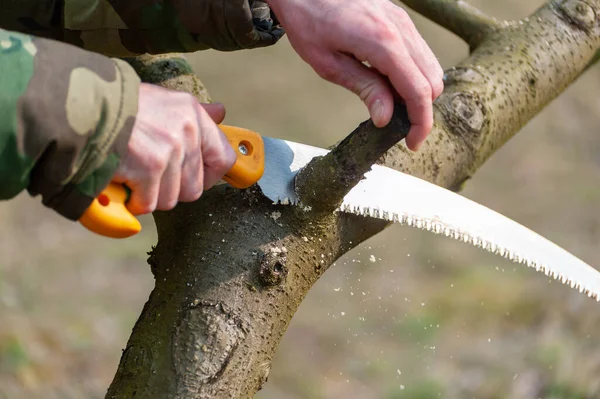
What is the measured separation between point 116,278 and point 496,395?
6.46 feet

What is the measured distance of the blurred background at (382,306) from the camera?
306 cm

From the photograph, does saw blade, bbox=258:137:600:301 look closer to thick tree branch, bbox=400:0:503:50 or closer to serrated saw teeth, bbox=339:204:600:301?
serrated saw teeth, bbox=339:204:600:301

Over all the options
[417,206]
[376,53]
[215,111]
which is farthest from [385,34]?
[417,206]

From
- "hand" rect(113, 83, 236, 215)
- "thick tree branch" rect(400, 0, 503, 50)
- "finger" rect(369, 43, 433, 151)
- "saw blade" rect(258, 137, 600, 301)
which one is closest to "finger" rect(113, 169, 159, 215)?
"hand" rect(113, 83, 236, 215)

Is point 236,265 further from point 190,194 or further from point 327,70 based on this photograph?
point 327,70

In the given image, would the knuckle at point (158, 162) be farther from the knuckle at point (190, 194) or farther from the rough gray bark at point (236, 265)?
the rough gray bark at point (236, 265)

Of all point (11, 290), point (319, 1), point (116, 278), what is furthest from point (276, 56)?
point (319, 1)

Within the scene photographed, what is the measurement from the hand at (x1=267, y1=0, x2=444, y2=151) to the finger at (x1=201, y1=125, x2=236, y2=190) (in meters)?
0.20

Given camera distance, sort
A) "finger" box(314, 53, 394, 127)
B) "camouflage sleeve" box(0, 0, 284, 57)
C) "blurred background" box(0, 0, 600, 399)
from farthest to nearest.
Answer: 1. "blurred background" box(0, 0, 600, 399)
2. "camouflage sleeve" box(0, 0, 284, 57)
3. "finger" box(314, 53, 394, 127)

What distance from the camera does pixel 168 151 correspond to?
3.02 ft

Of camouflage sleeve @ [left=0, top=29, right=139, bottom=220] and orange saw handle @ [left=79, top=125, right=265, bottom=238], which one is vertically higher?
camouflage sleeve @ [left=0, top=29, right=139, bottom=220]

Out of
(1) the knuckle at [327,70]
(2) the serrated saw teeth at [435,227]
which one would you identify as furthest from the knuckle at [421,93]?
(2) the serrated saw teeth at [435,227]

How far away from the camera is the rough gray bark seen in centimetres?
103

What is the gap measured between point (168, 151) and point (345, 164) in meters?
0.28
